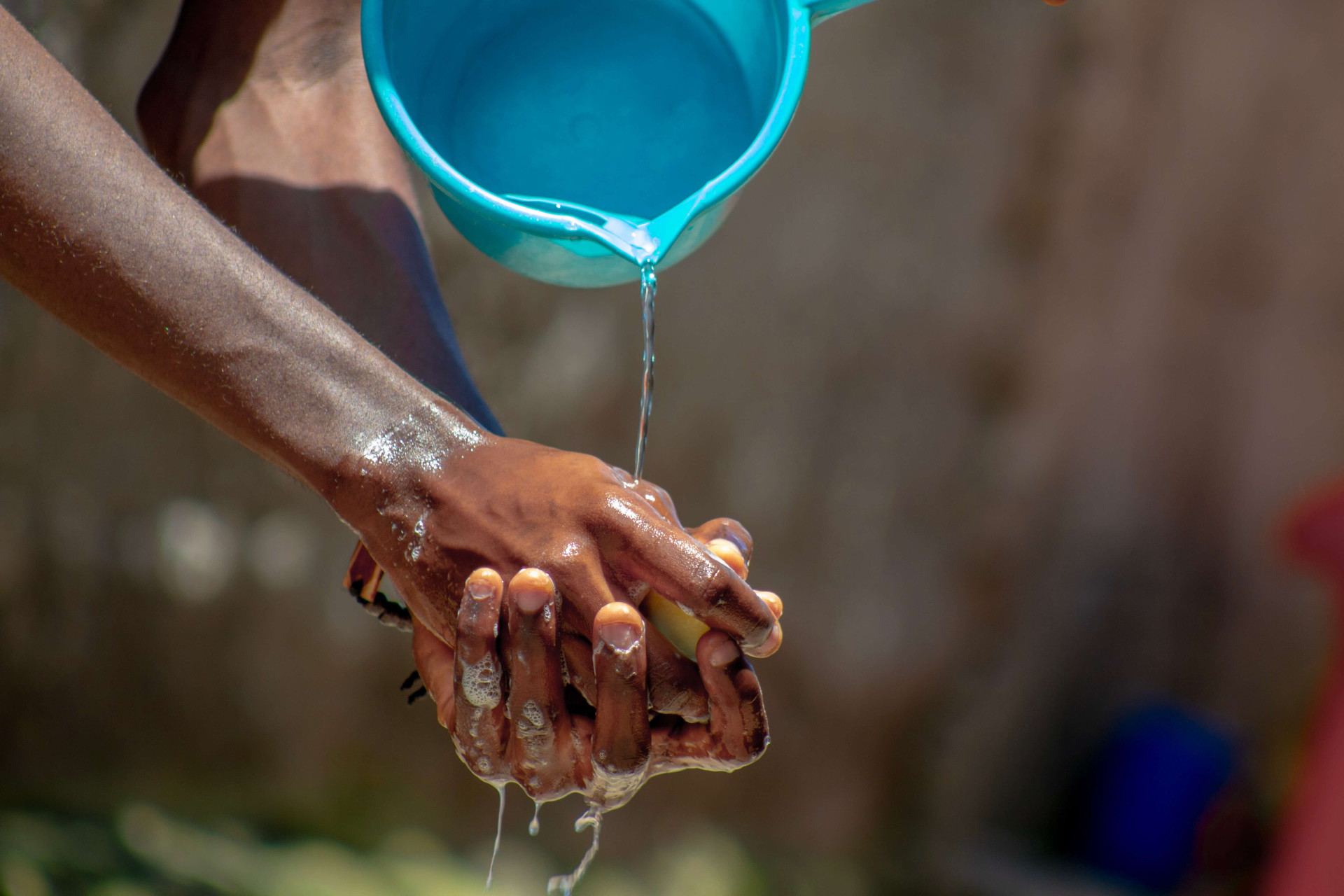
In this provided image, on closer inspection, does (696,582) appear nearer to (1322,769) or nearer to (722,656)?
(722,656)

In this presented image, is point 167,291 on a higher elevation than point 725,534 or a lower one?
higher

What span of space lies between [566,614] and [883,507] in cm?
226

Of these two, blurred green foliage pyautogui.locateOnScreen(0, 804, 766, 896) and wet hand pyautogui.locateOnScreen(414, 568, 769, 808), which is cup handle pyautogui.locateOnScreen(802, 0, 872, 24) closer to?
wet hand pyautogui.locateOnScreen(414, 568, 769, 808)

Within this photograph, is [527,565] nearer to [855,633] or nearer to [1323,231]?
[855,633]

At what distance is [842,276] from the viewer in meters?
3.04

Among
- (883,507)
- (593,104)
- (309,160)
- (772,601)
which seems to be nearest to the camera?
(772,601)

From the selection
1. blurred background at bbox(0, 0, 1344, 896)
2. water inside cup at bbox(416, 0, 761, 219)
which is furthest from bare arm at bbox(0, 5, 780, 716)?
blurred background at bbox(0, 0, 1344, 896)

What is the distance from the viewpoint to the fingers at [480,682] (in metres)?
0.92

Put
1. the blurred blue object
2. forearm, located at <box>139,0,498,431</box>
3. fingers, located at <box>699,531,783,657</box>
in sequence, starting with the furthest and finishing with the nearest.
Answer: the blurred blue object → forearm, located at <box>139,0,498,431</box> → fingers, located at <box>699,531,783,657</box>

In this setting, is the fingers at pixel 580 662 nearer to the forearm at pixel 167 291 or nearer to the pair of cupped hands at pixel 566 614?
the pair of cupped hands at pixel 566 614

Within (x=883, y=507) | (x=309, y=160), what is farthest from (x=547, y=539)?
(x=883, y=507)

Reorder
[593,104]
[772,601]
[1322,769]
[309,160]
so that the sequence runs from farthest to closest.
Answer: [1322,769]
[309,160]
[593,104]
[772,601]

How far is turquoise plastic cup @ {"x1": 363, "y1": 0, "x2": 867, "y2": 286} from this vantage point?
→ 3.77ft

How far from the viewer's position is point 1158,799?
3109 mm
